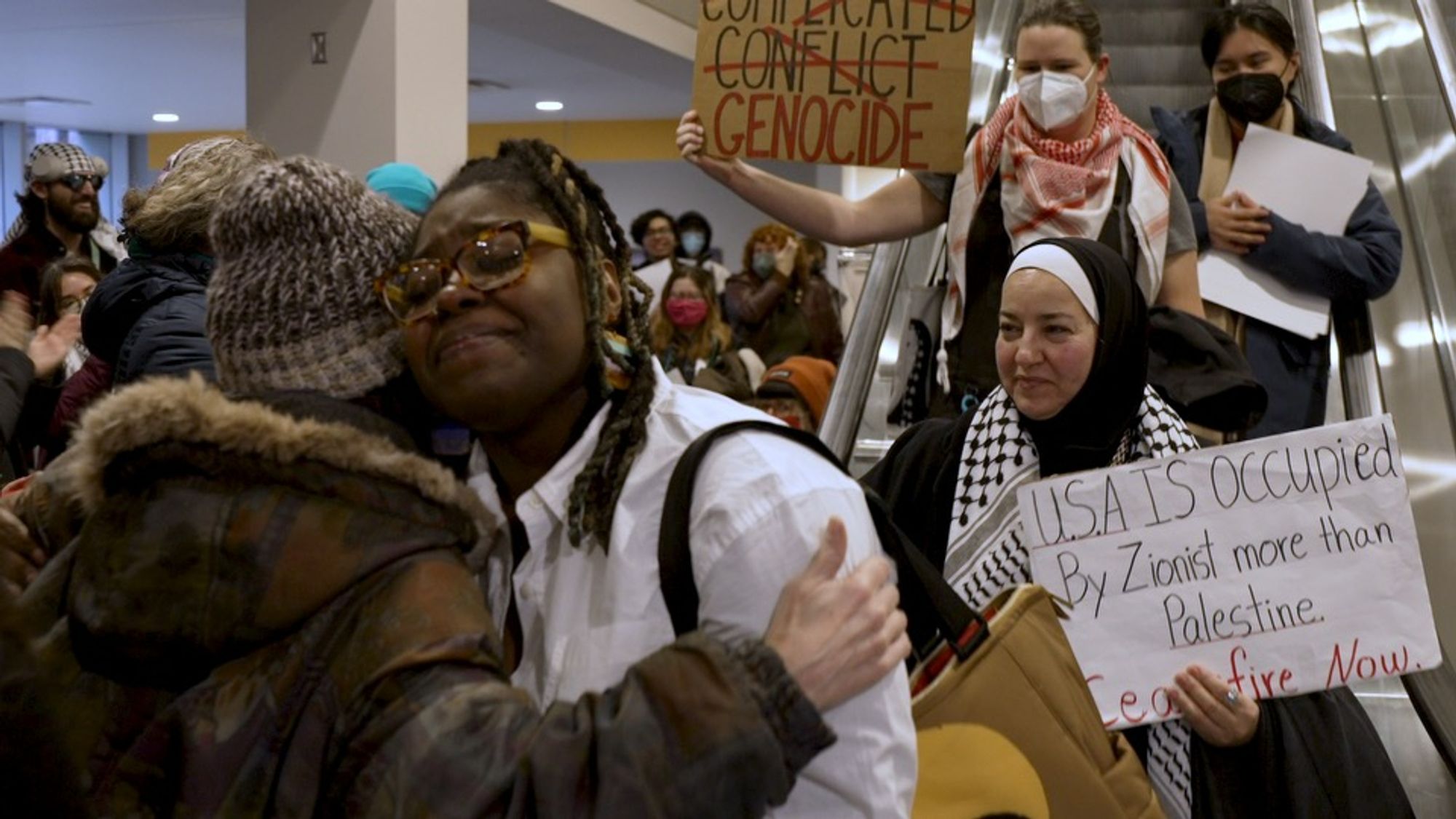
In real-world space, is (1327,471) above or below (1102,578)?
above

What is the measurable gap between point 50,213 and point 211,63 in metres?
10.0

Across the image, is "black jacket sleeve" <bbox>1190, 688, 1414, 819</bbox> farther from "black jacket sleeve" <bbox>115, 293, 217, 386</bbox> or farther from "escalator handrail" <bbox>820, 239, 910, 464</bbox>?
"escalator handrail" <bbox>820, 239, 910, 464</bbox>

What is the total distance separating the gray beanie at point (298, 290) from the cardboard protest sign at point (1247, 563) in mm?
1490

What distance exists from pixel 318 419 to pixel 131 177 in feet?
75.1

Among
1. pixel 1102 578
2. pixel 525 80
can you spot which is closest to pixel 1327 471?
pixel 1102 578

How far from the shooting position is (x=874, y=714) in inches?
67.2

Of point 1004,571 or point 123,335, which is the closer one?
point 1004,571

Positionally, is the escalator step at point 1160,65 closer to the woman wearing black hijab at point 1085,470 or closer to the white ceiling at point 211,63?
the woman wearing black hijab at point 1085,470

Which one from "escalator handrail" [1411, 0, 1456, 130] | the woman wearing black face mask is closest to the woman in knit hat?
the woman wearing black face mask

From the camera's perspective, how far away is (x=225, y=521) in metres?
1.59

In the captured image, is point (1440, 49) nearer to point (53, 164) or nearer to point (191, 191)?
point (191, 191)

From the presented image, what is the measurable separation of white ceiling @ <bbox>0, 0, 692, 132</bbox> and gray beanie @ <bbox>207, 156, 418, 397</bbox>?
32.3ft

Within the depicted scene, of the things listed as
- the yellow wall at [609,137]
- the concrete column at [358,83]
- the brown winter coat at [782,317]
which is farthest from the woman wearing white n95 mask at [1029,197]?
the yellow wall at [609,137]

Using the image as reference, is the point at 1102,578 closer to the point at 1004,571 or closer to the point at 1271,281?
the point at 1004,571
